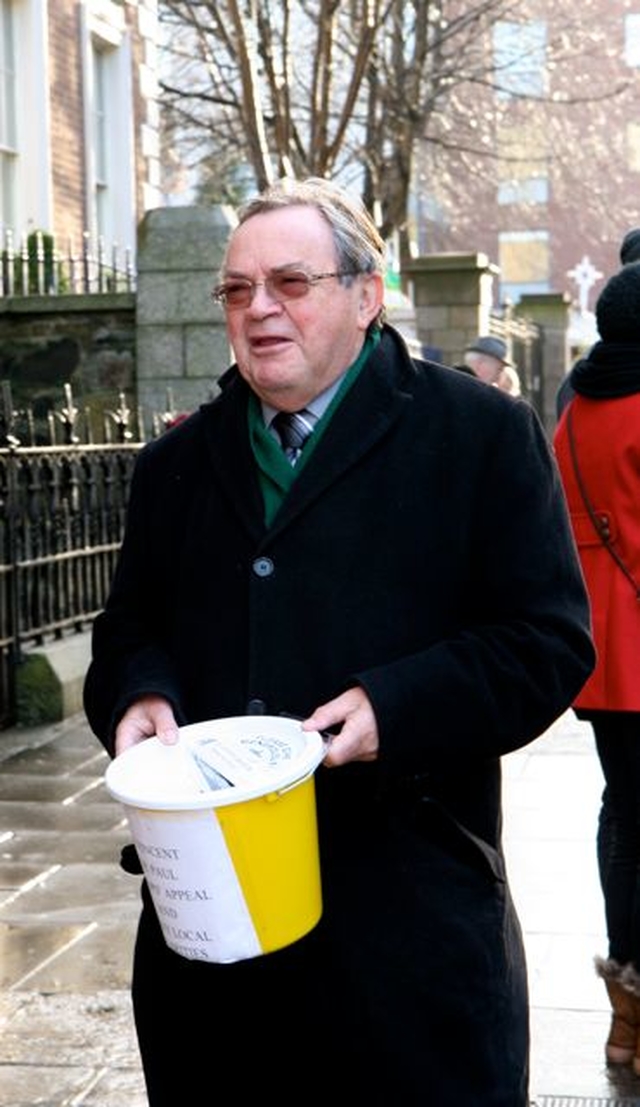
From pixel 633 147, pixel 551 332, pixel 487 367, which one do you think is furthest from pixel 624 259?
pixel 633 147

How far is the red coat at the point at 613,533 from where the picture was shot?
4.51 metres

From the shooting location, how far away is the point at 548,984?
5.18 metres

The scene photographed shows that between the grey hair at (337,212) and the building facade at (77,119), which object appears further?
the building facade at (77,119)

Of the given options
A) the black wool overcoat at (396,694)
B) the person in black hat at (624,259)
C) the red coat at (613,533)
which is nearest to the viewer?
the black wool overcoat at (396,694)

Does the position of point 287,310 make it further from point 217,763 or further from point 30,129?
point 30,129

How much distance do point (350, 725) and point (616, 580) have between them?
206 cm

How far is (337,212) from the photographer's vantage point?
9.32 ft

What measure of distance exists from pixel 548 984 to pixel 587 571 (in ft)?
4.10

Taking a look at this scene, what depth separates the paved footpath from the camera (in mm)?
4520

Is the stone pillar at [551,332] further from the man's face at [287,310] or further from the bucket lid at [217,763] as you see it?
the bucket lid at [217,763]

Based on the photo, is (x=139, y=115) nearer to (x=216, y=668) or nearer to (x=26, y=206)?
(x=26, y=206)

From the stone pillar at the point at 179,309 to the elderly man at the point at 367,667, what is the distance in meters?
10.7

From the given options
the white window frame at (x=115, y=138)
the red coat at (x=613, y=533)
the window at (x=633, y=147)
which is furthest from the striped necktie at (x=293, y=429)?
the window at (x=633, y=147)

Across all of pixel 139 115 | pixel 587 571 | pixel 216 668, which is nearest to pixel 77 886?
pixel 587 571
